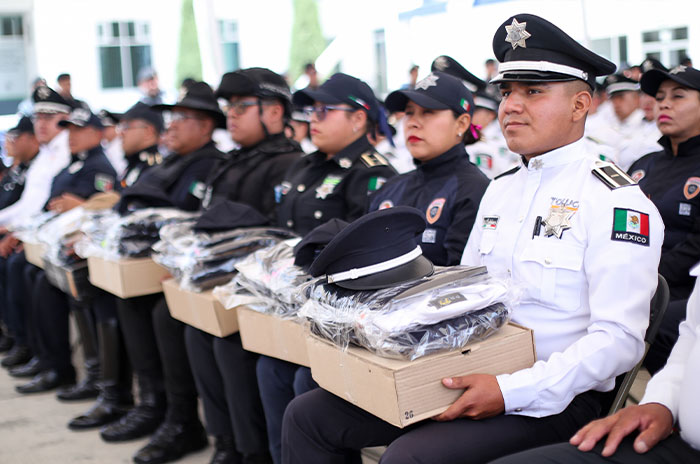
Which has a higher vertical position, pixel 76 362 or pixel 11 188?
pixel 11 188

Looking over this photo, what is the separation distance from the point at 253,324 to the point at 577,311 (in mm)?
1081

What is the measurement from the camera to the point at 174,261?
9.33ft

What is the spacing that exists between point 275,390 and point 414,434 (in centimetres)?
95

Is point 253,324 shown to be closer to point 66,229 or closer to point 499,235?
point 499,235

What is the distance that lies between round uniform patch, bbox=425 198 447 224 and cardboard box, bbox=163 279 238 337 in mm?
800

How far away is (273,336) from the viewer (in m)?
2.34

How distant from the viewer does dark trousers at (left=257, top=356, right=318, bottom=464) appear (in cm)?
249

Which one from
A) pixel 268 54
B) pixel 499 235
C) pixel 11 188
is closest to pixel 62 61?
pixel 268 54

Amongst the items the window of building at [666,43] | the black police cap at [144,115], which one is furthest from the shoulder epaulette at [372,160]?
the window of building at [666,43]

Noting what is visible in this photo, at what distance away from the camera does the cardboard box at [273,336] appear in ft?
7.25

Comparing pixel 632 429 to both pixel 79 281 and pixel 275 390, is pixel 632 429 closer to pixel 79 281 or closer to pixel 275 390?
pixel 275 390

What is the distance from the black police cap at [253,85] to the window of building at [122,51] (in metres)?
19.3

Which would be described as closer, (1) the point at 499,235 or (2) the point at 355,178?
(1) the point at 499,235

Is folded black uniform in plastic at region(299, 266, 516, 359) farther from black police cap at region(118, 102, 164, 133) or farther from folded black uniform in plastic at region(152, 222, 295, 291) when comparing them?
black police cap at region(118, 102, 164, 133)
